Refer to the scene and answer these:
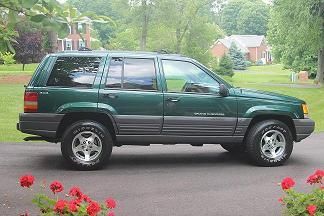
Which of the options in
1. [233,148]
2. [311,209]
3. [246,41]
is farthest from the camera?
[246,41]

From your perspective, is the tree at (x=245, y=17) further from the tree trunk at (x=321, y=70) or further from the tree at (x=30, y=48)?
the tree at (x=30, y=48)

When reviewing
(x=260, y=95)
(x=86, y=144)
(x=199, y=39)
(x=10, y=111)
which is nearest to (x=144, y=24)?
(x=199, y=39)

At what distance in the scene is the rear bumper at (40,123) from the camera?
769 centimetres

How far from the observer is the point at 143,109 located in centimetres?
797

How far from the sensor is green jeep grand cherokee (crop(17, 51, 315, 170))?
25.5ft

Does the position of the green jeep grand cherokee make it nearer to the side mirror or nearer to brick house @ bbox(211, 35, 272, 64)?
the side mirror

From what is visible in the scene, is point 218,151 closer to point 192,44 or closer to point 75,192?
point 75,192

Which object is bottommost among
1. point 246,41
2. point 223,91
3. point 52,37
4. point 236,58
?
point 223,91

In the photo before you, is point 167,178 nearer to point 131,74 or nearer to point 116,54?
point 131,74

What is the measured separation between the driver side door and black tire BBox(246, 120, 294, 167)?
0.40 m

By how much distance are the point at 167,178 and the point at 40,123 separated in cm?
206

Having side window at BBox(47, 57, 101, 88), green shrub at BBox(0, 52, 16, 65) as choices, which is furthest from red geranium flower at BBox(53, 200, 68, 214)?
side window at BBox(47, 57, 101, 88)

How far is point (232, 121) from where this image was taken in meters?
8.28

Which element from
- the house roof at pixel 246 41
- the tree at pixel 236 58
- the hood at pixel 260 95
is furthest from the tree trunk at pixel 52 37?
the house roof at pixel 246 41
